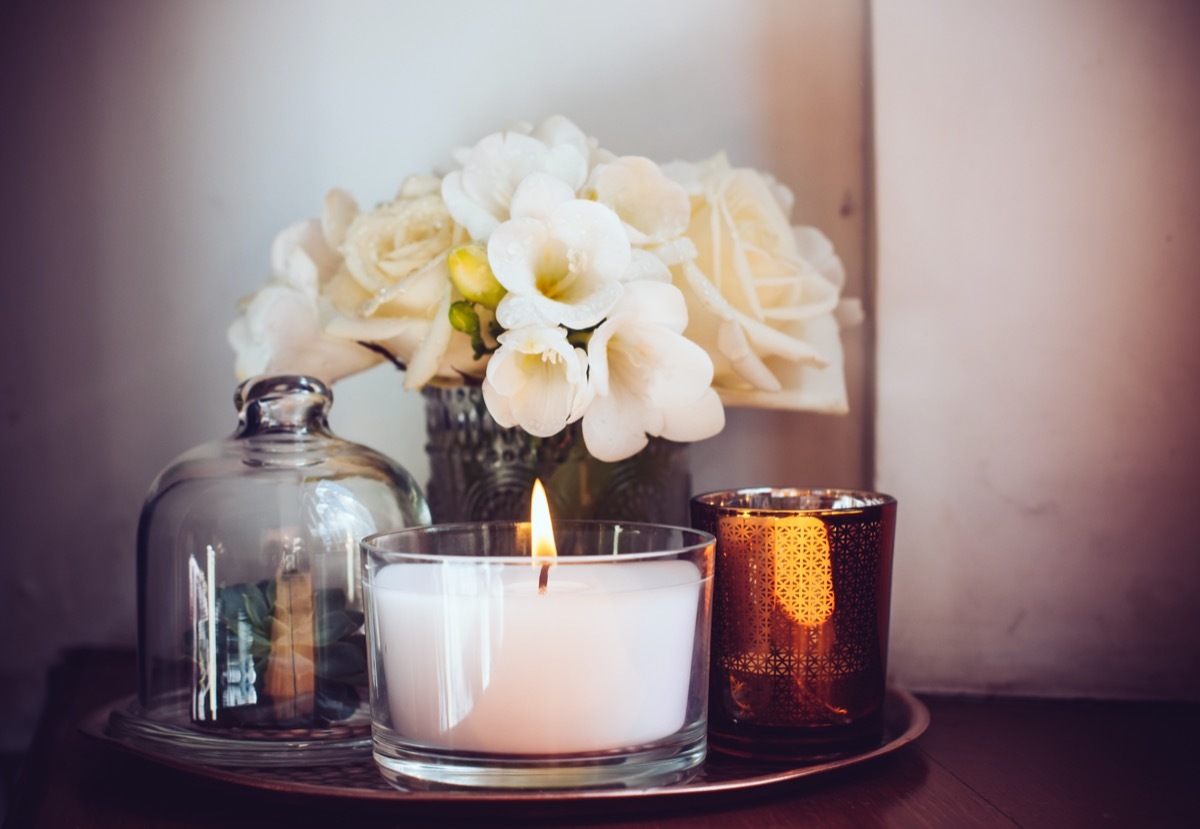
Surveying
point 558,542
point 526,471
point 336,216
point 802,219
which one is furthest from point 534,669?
point 802,219

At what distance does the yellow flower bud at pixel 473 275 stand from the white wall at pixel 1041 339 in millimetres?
302

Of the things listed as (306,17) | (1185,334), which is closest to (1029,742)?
(1185,334)

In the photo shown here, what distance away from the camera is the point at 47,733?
23.5 inches

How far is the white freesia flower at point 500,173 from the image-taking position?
539 mm

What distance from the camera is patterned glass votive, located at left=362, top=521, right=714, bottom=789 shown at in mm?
422

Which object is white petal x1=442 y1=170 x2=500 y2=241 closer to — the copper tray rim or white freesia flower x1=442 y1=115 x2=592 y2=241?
white freesia flower x1=442 y1=115 x2=592 y2=241

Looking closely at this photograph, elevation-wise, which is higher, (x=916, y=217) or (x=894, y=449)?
(x=916, y=217)

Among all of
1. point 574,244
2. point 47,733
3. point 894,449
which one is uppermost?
point 574,244

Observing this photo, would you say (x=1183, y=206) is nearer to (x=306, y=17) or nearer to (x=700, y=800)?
(x=700, y=800)

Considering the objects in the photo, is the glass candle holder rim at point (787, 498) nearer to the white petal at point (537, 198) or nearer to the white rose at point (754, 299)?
the white rose at point (754, 299)

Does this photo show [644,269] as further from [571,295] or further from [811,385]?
[811,385]

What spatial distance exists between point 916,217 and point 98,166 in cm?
61

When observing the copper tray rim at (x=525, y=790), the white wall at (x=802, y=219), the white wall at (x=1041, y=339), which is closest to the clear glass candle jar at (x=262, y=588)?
the copper tray rim at (x=525, y=790)

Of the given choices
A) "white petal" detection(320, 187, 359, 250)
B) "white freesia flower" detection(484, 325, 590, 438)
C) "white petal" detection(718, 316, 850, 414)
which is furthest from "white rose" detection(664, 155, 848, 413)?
"white petal" detection(320, 187, 359, 250)
